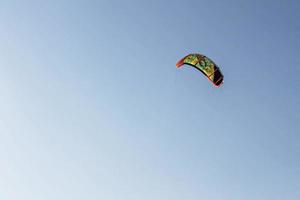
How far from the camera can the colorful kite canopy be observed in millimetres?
26719

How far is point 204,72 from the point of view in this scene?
91.5 feet

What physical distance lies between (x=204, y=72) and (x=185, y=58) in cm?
186

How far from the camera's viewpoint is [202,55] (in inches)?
1093

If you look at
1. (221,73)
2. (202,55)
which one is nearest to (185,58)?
(202,55)

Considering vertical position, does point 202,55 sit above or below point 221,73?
above

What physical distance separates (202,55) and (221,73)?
7.29 ft

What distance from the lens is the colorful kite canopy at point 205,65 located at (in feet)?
87.7

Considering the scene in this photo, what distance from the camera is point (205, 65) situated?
2786cm

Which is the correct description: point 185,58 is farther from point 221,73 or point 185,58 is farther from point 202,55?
point 221,73

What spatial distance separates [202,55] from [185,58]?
135 centimetres

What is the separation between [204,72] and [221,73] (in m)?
1.63

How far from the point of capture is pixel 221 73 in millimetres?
26703
